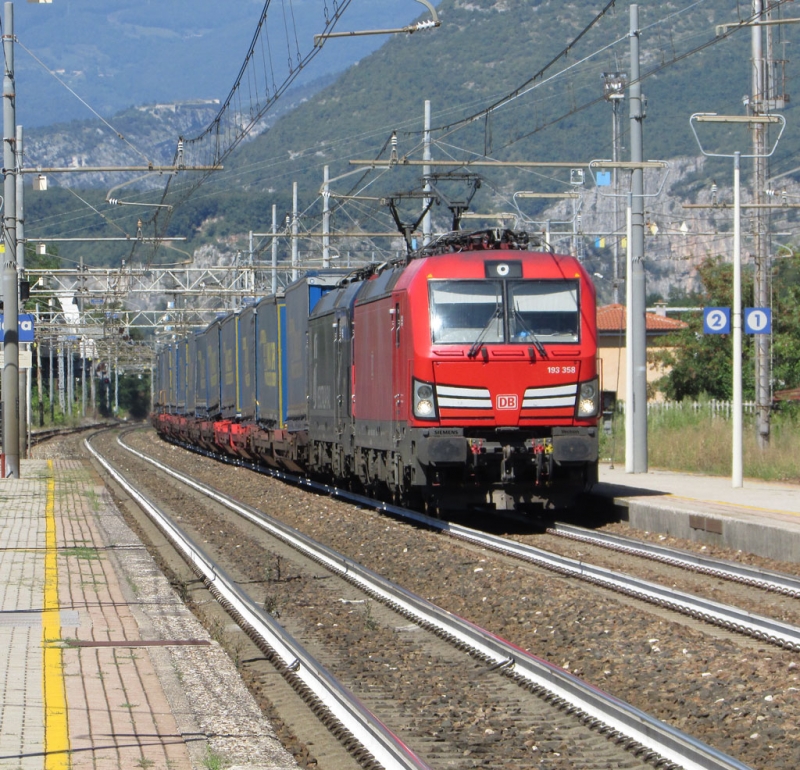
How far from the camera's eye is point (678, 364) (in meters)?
41.9

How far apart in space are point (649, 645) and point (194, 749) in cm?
369

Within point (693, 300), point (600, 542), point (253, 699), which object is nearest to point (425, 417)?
point (600, 542)

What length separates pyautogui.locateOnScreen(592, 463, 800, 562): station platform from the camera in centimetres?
1386

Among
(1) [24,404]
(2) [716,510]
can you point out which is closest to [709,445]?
(2) [716,510]

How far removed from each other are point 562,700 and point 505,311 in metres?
9.23

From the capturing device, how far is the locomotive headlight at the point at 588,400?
1605 cm

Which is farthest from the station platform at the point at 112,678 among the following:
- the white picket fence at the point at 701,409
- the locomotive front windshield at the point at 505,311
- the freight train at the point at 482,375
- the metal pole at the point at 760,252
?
the white picket fence at the point at 701,409

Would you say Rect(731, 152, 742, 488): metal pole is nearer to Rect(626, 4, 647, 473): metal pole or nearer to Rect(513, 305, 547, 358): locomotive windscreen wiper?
Rect(626, 4, 647, 473): metal pole

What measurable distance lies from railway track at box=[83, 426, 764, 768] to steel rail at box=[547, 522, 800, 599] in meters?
3.22

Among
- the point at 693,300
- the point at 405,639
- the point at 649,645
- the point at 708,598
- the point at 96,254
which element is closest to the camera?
the point at 649,645

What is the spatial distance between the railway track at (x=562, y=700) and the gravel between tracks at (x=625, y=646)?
0.33m

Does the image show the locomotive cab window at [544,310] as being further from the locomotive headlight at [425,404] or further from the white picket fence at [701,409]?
the white picket fence at [701,409]

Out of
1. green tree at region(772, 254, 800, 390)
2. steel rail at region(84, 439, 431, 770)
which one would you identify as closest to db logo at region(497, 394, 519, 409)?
steel rail at region(84, 439, 431, 770)

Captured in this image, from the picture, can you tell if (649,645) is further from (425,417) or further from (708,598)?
(425,417)
